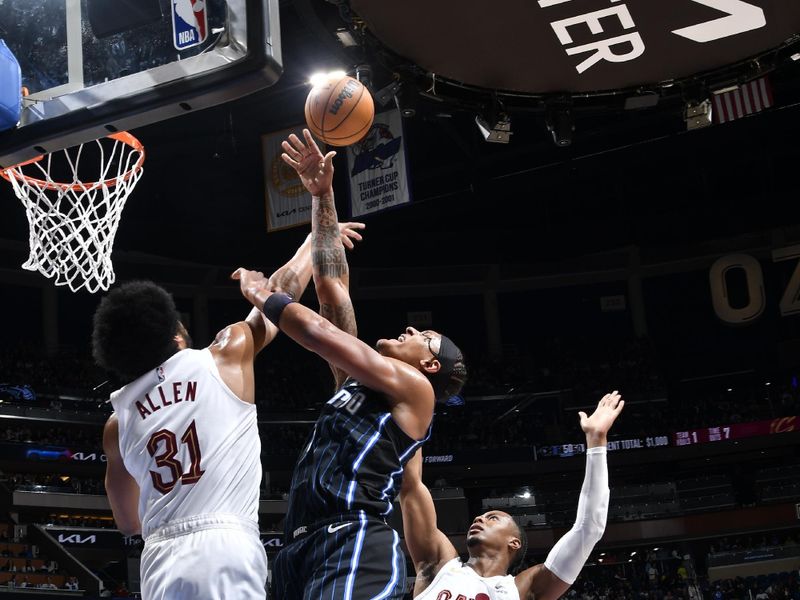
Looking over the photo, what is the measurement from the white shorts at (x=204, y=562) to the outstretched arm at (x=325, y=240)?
1135 mm

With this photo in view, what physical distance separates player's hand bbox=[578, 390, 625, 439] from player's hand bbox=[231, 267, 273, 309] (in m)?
1.83

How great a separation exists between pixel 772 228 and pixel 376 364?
84.3 feet

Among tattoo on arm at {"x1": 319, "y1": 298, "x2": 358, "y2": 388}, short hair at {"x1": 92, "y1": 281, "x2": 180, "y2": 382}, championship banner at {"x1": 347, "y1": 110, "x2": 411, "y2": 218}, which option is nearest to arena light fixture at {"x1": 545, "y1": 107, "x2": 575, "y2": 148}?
championship banner at {"x1": 347, "y1": 110, "x2": 411, "y2": 218}

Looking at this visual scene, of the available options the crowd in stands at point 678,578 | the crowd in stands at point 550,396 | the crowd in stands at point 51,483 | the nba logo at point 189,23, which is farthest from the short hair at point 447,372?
the crowd in stands at point 550,396

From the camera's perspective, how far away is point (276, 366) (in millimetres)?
28750

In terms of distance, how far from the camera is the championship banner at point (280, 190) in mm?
16156

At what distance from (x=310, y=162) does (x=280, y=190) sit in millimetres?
12353

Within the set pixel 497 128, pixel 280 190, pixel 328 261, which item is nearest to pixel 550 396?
pixel 280 190

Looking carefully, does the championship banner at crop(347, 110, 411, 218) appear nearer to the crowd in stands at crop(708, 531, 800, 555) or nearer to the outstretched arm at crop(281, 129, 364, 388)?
the outstretched arm at crop(281, 129, 364, 388)

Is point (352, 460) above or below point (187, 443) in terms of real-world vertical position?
below

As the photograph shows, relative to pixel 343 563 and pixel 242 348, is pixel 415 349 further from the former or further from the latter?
pixel 343 563

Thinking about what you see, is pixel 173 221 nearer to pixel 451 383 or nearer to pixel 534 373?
pixel 534 373

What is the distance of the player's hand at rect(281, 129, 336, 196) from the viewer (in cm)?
413

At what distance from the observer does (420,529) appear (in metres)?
4.45
